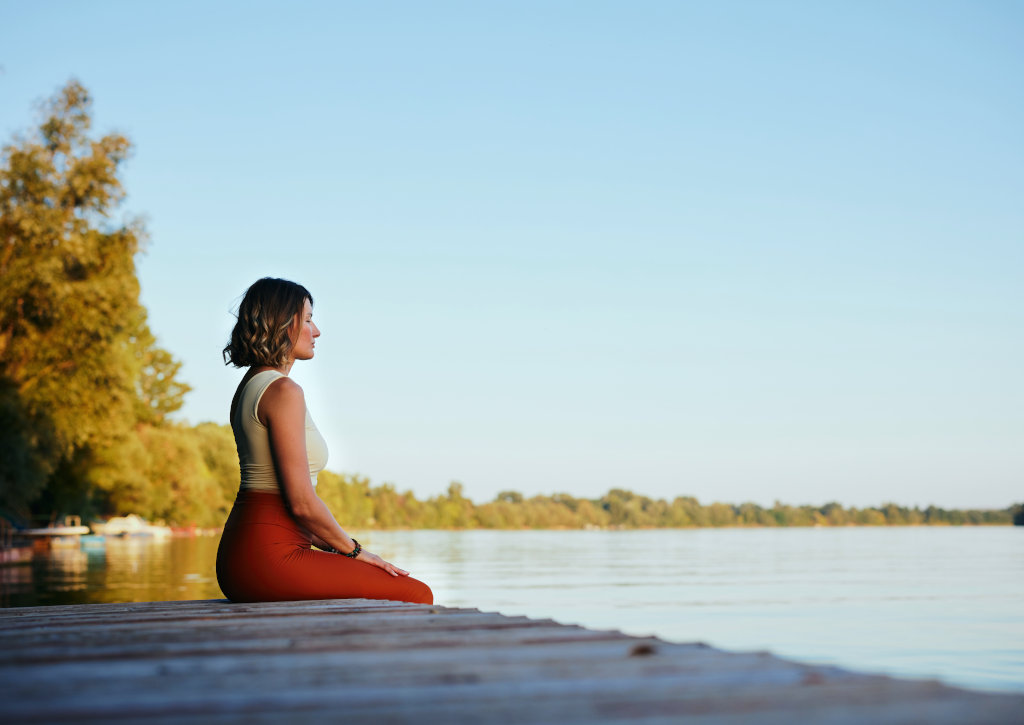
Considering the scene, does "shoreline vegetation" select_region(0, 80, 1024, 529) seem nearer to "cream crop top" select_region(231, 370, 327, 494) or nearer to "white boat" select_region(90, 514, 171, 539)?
"cream crop top" select_region(231, 370, 327, 494)

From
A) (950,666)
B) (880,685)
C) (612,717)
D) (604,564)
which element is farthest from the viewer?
(604,564)

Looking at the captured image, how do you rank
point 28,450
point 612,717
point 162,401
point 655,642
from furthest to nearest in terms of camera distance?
point 162,401, point 28,450, point 655,642, point 612,717

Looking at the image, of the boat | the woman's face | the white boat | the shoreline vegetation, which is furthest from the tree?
the white boat

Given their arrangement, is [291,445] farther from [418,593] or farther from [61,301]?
[61,301]

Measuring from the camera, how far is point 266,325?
3.86 m

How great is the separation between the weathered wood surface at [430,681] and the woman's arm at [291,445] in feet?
2.49

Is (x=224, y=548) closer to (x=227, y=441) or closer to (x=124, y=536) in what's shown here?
(x=124, y=536)

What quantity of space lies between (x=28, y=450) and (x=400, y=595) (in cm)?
2113

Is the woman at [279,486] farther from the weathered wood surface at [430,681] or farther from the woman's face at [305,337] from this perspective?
the weathered wood surface at [430,681]

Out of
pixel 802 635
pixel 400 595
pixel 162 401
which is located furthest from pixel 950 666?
pixel 162 401

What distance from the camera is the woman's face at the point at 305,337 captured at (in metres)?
3.95

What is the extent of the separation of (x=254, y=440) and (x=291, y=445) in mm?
170

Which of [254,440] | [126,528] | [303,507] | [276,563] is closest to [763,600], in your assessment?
[276,563]

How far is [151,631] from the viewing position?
2.93 metres
